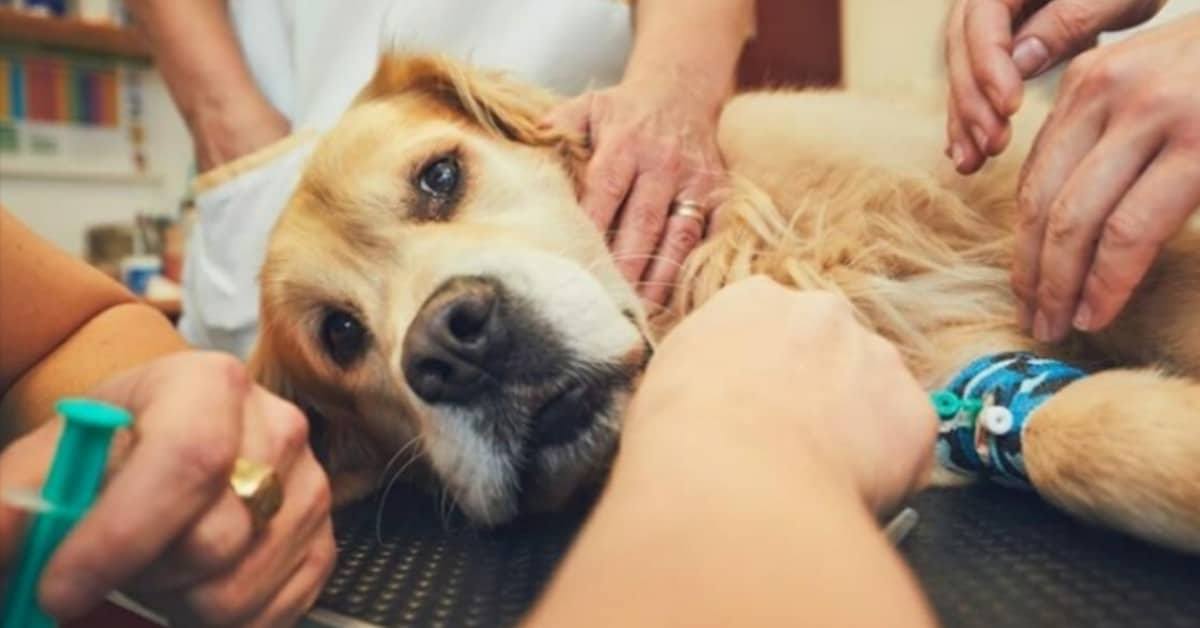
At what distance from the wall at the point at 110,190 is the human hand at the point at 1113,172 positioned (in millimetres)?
3817

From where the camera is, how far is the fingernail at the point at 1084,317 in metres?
0.82

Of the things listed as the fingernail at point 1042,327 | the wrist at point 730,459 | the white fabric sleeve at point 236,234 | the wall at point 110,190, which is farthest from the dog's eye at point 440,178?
the wall at point 110,190

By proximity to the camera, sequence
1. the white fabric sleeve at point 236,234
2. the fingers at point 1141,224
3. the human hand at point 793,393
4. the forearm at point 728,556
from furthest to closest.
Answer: the white fabric sleeve at point 236,234
the fingers at point 1141,224
the human hand at point 793,393
the forearm at point 728,556

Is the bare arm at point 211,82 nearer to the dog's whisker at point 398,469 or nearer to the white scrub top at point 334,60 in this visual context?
the white scrub top at point 334,60

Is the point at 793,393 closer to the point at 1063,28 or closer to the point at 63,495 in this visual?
the point at 63,495

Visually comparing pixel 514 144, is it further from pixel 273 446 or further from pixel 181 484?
pixel 181 484

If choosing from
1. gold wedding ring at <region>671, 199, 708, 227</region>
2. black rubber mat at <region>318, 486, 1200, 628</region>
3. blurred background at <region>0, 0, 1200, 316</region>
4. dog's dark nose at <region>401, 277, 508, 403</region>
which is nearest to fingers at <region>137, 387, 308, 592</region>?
black rubber mat at <region>318, 486, 1200, 628</region>

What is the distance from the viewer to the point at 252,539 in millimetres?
592

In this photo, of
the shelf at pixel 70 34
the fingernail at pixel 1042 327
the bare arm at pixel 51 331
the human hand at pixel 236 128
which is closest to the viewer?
the fingernail at pixel 1042 327

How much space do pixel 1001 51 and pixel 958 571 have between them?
485mm

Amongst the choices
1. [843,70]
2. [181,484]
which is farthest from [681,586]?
[843,70]

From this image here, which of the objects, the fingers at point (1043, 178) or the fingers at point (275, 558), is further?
the fingers at point (1043, 178)

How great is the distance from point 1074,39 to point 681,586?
81 cm

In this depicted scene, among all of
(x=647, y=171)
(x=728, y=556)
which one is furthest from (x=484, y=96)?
(x=728, y=556)
